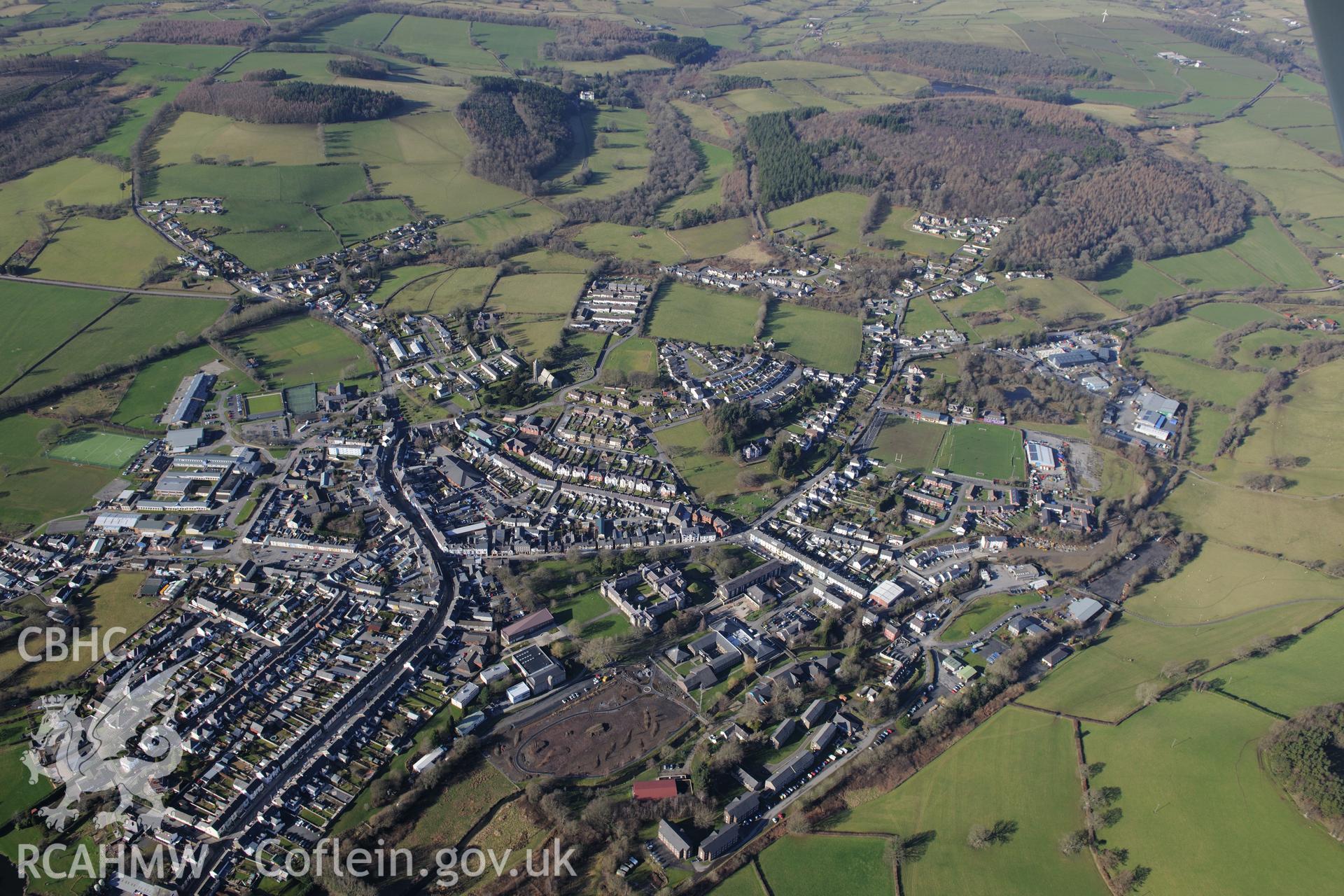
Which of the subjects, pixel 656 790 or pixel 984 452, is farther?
pixel 984 452

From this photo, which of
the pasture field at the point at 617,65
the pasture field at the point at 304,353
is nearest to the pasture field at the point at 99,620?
the pasture field at the point at 304,353

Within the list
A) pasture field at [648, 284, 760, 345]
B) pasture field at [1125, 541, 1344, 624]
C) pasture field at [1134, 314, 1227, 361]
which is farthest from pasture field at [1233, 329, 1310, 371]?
pasture field at [648, 284, 760, 345]

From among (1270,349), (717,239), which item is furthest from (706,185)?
(1270,349)

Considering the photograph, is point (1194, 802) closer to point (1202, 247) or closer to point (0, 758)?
point (0, 758)

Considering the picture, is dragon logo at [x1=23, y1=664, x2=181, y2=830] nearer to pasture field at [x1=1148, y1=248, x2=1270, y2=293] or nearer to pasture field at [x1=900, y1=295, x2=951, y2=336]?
pasture field at [x1=900, y1=295, x2=951, y2=336]

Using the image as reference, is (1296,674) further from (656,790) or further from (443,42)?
(443,42)

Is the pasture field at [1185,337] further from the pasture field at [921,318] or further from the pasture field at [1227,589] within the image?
the pasture field at [1227,589]

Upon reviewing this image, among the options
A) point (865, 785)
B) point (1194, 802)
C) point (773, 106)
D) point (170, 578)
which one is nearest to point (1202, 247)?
point (773, 106)

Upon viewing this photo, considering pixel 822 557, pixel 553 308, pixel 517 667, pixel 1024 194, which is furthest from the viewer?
pixel 1024 194
